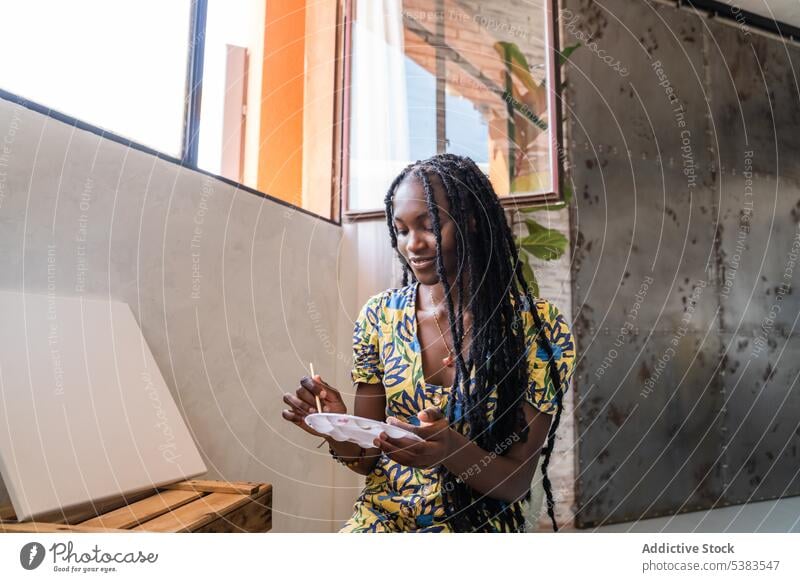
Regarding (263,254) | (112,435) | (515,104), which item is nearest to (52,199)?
(112,435)

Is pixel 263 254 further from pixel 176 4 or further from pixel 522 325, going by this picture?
pixel 522 325

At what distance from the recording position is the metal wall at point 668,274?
176 centimetres

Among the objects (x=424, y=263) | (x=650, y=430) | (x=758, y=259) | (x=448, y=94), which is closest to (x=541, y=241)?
(x=448, y=94)

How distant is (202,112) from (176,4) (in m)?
0.18

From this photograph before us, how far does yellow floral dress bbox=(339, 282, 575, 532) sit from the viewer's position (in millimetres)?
751

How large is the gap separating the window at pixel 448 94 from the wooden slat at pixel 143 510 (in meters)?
0.80

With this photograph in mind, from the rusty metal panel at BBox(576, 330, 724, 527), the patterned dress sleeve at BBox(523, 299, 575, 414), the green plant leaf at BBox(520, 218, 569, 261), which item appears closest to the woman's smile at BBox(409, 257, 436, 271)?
the patterned dress sleeve at BBox(523, 299, 575, 414)

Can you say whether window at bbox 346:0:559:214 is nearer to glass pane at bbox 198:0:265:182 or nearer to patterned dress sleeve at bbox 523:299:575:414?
glass pane at bbox 198:0:265:182

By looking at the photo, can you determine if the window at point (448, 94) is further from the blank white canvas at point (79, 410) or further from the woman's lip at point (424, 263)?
the blank white canvas at point (79, 410)

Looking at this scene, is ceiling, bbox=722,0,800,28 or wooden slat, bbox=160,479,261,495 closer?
wooden slat, bbox=160,479,261,495

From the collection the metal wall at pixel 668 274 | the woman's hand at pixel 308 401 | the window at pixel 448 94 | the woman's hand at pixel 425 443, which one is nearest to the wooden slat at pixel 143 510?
the woman's hand at pixel 308 401

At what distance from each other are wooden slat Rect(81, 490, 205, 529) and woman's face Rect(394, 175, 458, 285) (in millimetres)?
452

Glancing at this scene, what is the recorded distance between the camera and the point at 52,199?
772 millimetres
